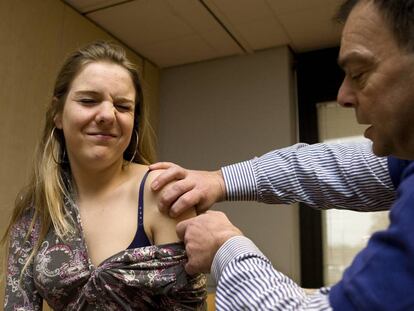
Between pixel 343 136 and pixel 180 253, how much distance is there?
265 cm

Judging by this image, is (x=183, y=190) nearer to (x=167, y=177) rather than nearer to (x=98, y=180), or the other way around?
(x=167, y=177)

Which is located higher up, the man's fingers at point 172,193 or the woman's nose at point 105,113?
the woman's nose at point 105,113

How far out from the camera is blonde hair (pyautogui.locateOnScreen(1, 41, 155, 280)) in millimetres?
1363

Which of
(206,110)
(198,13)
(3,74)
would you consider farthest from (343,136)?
(3,74)

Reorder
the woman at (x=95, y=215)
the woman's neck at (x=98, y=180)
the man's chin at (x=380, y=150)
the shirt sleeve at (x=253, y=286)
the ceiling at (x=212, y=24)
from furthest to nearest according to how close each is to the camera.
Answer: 1. the ceiling at (x=212, y=24)
2. the woman's neck at (x=98, y=180)
3. the woman at (x=95, y=215)
4. the man's chin at (x=380, y=150)
5. the shirt sleeve at (x=253, y=286)

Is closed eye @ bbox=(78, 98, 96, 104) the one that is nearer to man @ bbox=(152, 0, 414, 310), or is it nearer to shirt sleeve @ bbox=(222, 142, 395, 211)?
man @ bbox=(152, 0, 414, 310)

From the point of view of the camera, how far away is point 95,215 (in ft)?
4.50

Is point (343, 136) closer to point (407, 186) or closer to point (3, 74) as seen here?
point (3, 74)

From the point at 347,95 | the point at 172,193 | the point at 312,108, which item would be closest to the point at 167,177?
the point at 172,193

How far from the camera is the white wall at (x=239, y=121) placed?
3.48 meters

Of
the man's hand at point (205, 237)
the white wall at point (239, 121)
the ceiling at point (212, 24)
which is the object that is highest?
the ceiling at point (212, 24)

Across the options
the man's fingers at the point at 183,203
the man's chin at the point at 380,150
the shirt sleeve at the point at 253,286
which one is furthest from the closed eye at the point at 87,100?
the man's chin at the point at 380,150

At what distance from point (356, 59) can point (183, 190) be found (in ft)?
1.98

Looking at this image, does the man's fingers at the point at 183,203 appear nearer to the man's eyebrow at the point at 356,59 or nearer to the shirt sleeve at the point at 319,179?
the shirt sleeve at the point at 319,179
